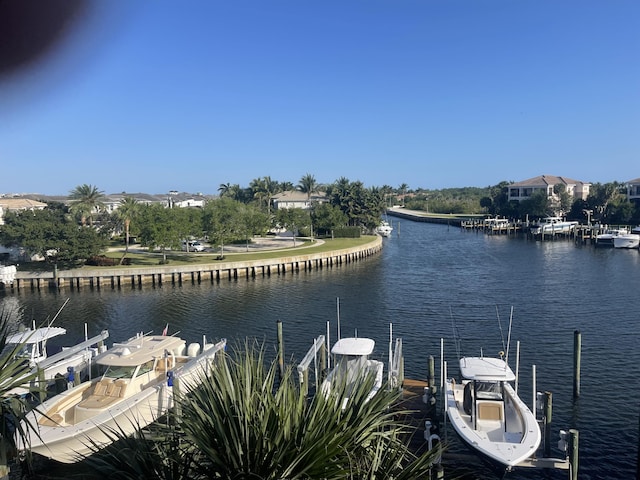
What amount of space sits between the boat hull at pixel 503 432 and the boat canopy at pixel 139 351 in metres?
12.1

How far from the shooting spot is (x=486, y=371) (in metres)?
18.9

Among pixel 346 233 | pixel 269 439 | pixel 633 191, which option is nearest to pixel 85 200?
pixel 346 233

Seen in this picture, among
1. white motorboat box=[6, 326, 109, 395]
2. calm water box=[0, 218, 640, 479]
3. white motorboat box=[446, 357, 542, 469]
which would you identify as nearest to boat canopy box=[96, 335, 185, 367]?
white motorboat box=[6, 326, 109, 395]

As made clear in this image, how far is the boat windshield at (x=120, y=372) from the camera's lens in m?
20.5

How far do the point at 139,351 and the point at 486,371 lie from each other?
46.8ft

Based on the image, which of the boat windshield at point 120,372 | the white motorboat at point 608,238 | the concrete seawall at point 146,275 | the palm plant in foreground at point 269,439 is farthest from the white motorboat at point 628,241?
the palm plant in foreground at point 269,439

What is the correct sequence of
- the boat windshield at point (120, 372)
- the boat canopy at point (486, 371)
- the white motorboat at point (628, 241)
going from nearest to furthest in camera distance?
the boat canopy at point (486, 371) → the boat windshield at point (120, 372) → the white motorboat at point (628, 241)

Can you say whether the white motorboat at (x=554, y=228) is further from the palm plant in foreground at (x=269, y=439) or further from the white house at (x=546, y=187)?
the palm plant in foreground at (x=269, y=439)

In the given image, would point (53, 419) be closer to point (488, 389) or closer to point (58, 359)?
point (58, 359)

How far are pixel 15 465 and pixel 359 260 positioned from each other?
56173 mm

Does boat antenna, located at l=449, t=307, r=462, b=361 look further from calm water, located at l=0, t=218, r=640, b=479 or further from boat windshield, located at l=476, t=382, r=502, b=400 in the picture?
boat windshield, located at l=476, t=382, r=502, b=400

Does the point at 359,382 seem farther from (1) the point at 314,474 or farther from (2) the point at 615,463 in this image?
(2) the point at 615,463

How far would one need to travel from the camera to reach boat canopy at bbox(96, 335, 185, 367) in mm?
20906

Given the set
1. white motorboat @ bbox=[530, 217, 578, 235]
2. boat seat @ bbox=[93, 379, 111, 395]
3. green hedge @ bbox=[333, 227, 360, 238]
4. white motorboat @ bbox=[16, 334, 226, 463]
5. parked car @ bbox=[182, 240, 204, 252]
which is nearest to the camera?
white motorboat @ bbox=[16, 334, 226, 463]
